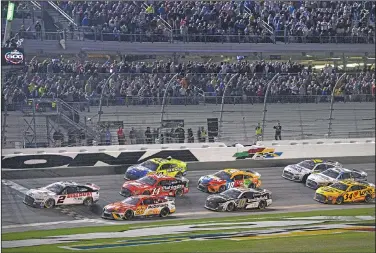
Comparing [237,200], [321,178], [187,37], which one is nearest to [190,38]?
[187,37]

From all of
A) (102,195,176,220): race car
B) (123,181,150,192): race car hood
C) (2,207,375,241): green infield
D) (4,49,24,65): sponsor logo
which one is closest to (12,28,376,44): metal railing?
(4,49,24,65): sponsor logo

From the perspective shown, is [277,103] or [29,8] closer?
[29,8]

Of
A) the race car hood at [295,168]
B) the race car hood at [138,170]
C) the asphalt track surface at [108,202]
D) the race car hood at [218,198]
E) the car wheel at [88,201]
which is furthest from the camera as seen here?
the race car hood at [295,168]

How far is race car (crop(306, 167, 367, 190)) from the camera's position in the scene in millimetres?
5465

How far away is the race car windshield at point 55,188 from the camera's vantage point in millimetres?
4984

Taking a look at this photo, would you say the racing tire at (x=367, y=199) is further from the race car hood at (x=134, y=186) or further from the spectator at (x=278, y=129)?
the race car hood at (x=134, y=186)

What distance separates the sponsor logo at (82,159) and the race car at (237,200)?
1.05 ft

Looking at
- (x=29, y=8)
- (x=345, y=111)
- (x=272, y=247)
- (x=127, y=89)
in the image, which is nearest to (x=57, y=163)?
(x=127, y=89)

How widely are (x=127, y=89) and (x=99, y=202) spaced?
0.80m

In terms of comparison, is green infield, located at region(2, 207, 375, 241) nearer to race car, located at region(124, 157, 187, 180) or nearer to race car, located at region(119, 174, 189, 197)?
race car, located at region(119, 174, 189, 197)

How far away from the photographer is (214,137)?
208 inches

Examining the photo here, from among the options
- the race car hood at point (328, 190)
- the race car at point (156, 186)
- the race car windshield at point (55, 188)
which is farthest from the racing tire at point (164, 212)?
the race car hood at point (328, 190)

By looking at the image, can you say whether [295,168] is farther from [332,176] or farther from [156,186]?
[156,186]

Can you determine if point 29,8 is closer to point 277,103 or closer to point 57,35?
point 57,35
